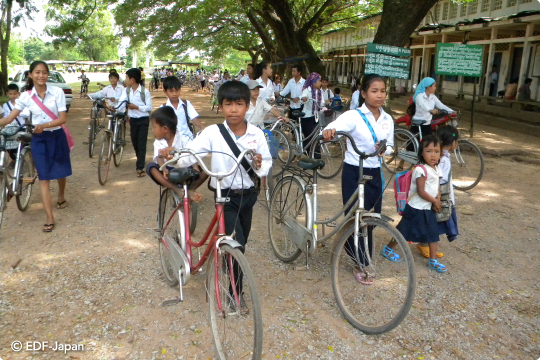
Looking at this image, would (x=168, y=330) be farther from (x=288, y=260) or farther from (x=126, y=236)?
(x=126, y=236)

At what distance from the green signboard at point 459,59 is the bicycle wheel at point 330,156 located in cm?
373

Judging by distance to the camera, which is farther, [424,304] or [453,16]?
[453,16]

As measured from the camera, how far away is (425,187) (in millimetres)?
3801

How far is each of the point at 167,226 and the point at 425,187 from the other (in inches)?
85.2

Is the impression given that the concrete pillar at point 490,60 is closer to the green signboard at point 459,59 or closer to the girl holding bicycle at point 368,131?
the green signboard at point 459,59

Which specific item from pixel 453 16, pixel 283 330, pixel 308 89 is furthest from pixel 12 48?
pixel 283 330

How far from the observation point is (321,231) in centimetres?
367

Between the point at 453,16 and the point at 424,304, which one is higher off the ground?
the point at 453,16

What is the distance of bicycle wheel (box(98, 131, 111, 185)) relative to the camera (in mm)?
6254

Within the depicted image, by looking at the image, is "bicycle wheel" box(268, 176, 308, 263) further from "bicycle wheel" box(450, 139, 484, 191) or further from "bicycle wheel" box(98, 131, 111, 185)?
"bicycle wheel" box(450, 139, 484, 191)

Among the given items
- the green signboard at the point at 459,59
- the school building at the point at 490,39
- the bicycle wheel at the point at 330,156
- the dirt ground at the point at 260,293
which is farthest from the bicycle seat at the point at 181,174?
the school building at the point at 490,39

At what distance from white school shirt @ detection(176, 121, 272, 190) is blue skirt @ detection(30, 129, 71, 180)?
2.47 meters

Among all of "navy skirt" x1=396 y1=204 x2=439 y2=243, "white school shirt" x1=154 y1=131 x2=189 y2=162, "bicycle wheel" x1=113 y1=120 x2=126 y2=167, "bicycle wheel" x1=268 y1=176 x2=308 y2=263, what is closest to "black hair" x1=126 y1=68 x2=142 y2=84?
"bicycle wheel" x1=113 y1=120 x2=126 y2=167

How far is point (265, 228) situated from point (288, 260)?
3.21 feet
